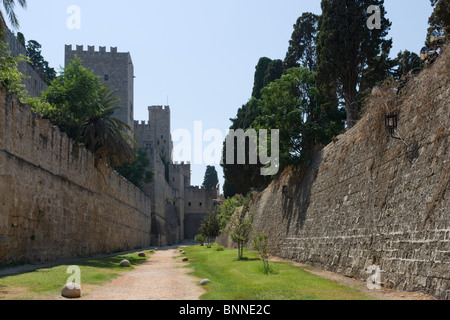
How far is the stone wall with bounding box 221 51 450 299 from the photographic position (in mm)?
6836

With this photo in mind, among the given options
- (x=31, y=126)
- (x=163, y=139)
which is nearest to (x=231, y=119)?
(x=31, y=126)

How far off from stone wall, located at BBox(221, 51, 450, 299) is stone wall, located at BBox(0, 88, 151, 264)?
8.43 metres

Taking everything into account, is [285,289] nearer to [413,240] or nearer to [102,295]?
[413,240]

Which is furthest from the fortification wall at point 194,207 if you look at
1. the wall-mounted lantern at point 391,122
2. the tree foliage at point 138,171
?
the wall-mounted lantern at point 391,122

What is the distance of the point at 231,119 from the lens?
40.2m

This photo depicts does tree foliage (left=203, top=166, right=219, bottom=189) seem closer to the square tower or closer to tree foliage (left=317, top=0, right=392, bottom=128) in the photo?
the square tower

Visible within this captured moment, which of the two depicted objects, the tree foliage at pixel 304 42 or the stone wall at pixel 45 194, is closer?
the stone wall at pixel 45 194

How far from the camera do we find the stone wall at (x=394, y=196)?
22.4 feet

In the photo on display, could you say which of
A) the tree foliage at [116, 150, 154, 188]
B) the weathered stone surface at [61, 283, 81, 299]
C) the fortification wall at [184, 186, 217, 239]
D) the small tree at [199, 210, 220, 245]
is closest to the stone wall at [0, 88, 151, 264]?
the weathered stone surface at [61, 283, 81, 299]

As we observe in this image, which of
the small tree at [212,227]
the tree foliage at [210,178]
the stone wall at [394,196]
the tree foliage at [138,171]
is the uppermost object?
the tree foliage at [210,178]

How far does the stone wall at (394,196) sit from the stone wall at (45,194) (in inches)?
332

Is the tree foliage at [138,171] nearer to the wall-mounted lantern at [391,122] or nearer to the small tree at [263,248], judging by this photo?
the small tree at [263,248]

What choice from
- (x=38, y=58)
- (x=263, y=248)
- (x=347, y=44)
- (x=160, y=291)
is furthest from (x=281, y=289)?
(x=38, y=58)
